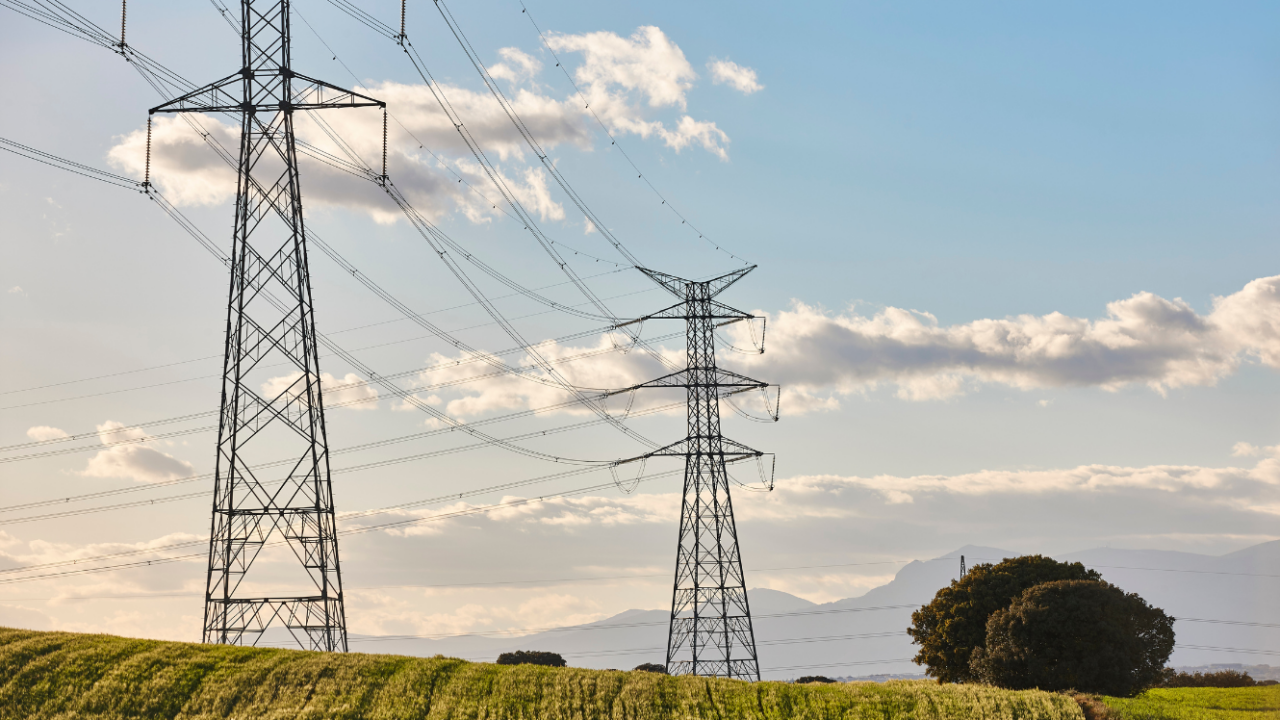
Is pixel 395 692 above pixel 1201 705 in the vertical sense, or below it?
above

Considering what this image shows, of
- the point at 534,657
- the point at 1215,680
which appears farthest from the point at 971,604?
the point at 534,657

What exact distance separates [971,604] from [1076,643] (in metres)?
7.55

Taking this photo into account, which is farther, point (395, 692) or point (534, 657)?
point (534, 657)

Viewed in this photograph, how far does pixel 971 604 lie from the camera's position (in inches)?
2458

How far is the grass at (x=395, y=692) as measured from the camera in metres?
35.0

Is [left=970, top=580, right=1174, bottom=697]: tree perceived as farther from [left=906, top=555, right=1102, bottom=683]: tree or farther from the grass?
the grass

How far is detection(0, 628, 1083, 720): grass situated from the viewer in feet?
115

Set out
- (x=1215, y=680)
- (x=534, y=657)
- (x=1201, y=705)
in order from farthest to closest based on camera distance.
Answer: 1. (x=534, y=657)
2. (x=1215, y=680)
3. (x=1201, y=705)

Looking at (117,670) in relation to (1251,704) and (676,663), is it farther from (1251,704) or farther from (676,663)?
(1251,704)

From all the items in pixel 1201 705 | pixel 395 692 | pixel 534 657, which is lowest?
pixel 1201 705

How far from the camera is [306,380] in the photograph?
1767 inches

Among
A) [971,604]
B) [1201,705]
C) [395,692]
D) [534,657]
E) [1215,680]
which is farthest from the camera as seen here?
[534,657]

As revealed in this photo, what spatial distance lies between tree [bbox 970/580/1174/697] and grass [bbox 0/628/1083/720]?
17962 mm

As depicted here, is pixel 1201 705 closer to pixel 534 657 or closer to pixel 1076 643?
pixel 1076 643
